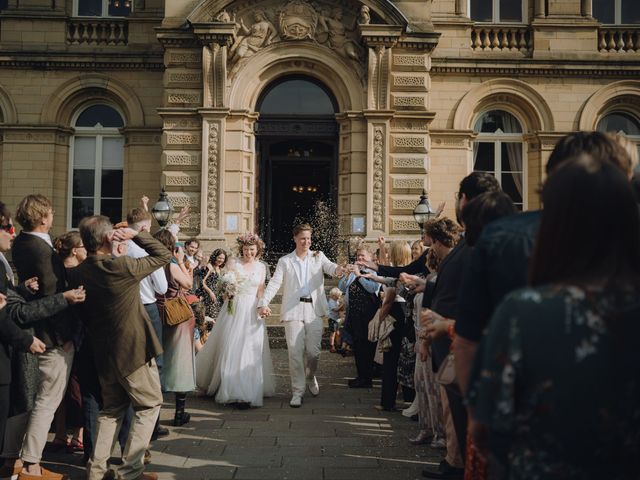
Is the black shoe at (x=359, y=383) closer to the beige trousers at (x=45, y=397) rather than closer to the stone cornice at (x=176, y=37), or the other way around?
the beige trousers at (x=45, y=397)

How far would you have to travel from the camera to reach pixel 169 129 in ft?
48.5

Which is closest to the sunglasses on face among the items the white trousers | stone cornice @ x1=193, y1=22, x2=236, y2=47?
the white trousers

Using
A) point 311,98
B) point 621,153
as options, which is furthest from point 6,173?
point 621,153

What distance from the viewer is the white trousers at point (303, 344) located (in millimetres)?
8430

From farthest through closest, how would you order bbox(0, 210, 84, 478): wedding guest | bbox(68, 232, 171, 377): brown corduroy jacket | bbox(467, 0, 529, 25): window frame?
bbox(467, 0, 529, 25): window frame → bbox(68, 232, 171, 377): brown corduroy jacket → bbox(0, 210, 84, 478): wedding guest

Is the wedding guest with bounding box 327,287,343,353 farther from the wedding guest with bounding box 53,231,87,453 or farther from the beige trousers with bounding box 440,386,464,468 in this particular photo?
the beige trousers with bounding box 440,386,464,468

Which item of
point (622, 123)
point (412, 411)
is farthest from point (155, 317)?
point (622, 123)

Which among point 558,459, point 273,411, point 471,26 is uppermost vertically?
point 471,26

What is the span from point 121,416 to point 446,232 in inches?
133

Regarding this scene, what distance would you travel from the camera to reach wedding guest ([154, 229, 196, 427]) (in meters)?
7.10

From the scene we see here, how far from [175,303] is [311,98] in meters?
9.72

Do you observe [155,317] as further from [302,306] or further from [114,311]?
[302,306]

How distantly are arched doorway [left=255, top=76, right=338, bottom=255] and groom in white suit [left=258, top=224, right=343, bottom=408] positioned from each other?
21.0ft

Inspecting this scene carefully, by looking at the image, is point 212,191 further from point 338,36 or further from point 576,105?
point 576,105
